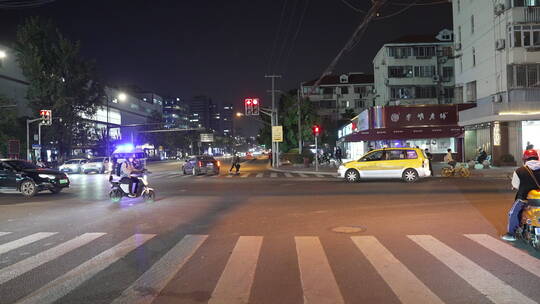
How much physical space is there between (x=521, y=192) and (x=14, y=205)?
14.9 metres

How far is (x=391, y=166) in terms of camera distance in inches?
878

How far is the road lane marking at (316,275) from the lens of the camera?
5.33 meters

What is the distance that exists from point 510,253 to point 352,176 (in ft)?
50.4

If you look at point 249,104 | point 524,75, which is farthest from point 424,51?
point 249,104

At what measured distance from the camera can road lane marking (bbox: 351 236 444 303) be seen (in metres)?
5.31

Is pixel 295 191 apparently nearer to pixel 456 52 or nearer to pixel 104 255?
pixel 104 255

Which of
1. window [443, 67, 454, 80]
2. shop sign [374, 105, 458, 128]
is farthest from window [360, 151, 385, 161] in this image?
window [443, 67, 454, 80]

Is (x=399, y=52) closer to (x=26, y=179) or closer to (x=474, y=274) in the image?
(x=26, y=179)

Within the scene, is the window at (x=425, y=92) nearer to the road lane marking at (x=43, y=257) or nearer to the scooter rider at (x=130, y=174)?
the scooter rider at (x=130, y=174)

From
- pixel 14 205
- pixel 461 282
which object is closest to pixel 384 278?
pixel 461 282

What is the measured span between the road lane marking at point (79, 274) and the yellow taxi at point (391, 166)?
50.5 ft

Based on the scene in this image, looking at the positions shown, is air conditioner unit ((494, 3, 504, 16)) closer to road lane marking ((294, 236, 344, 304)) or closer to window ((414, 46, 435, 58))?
window ((414, 46, 435, 58))

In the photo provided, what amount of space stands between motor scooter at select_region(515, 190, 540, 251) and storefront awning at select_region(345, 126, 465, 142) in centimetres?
3326

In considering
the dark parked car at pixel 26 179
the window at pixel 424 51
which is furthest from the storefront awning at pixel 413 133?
the dark parked car at pixel 26 179
